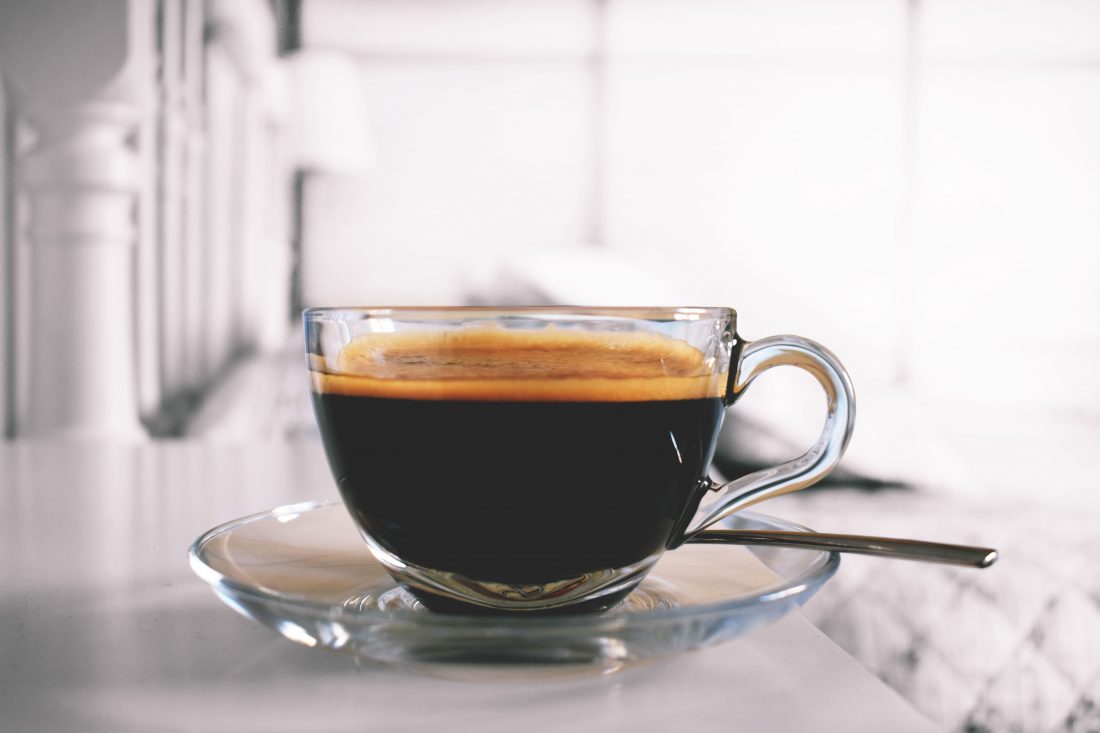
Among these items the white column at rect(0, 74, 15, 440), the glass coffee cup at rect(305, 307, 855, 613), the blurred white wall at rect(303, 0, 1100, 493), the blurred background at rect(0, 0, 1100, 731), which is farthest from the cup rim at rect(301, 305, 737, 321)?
the white column at rect(0, 74, 15, 440)

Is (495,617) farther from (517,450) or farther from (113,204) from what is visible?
(113,204)

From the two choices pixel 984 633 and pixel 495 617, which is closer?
pixel 495 617

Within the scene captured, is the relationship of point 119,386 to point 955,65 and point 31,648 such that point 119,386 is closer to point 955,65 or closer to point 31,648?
point 31,648

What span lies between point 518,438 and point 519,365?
0.02 meters

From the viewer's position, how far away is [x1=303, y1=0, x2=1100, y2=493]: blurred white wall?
1830 mm

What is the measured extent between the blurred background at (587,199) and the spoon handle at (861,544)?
1.29 m

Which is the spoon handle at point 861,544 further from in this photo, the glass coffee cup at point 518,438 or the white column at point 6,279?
the white column at point 6,279

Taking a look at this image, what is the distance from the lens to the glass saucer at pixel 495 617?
0.17 metres

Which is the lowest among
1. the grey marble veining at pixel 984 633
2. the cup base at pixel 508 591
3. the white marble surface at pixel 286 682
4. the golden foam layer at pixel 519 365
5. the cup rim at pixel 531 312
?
the grey marble veining at pixel 984 633

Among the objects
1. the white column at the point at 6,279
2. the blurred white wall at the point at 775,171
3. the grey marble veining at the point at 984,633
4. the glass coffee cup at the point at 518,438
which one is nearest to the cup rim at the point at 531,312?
the glass coffee cup at the point at 518,438

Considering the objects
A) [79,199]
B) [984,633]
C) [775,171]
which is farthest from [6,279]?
[984,633]

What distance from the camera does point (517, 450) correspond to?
0.75 ft

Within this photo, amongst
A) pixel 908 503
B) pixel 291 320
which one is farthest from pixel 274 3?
pixel 908 503

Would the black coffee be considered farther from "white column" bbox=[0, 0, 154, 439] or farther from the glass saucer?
"white column" bbox=[0, 0, 154, 439]
